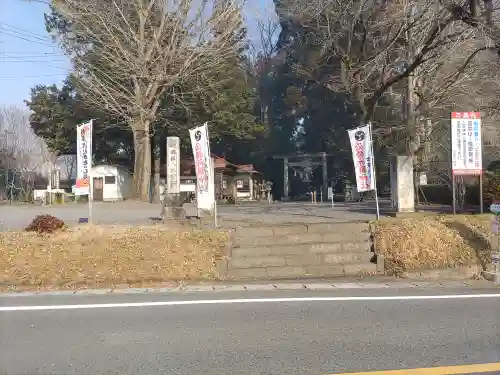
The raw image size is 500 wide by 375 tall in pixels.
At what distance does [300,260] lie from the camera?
11.3 meters

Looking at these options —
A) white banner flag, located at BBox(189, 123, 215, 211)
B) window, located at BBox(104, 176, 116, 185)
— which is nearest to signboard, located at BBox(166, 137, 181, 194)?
white banner flag, located at BBox(189, 123, 215, 211)

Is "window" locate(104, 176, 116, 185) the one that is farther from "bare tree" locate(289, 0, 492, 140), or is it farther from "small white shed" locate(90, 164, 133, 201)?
"bare tree" locate(289, 0, 492, 140)

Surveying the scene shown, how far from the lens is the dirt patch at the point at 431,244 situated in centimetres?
1136

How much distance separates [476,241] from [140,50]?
1862 centimetres

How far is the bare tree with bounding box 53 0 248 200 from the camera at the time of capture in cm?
2444

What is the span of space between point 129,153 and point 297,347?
34.8 m

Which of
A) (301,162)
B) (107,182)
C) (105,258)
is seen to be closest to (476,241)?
(105,258)

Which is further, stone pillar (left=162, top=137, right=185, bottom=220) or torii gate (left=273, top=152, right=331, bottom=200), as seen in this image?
torii gate (left=273, top=152, right=331, bottom=200)

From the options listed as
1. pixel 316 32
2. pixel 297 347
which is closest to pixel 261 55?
pixel 316 32

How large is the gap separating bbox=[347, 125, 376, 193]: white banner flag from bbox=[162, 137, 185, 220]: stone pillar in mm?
5453

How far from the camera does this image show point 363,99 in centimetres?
2106

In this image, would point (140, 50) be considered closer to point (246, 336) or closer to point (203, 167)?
point (203, 167)

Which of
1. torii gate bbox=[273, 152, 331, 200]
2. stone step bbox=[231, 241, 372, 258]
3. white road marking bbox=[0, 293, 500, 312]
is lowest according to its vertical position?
white road marking bbox=[0, 293, 500, 312]

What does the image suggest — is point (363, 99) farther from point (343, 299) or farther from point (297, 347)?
point (297, 347)
